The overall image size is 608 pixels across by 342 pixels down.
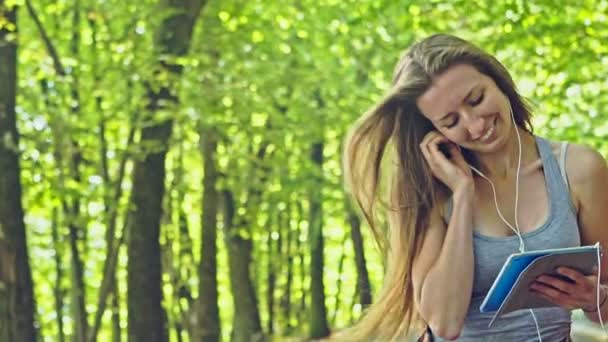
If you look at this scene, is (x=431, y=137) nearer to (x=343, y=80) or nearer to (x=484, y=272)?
(x=484, y=272)

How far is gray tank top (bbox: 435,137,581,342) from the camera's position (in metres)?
3.18

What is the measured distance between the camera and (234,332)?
18.0 meters

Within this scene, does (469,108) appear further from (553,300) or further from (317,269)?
(317,269)

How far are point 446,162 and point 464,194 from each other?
12cm

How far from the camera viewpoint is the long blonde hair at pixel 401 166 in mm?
3314

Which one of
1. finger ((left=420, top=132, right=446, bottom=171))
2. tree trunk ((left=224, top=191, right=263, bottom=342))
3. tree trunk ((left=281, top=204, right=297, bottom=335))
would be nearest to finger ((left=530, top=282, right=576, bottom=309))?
finger ((left=420, top=132, right=446, bottom=171))

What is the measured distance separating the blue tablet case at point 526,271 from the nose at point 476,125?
0.37 meters

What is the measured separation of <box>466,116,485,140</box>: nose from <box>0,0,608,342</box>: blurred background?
6.40 m

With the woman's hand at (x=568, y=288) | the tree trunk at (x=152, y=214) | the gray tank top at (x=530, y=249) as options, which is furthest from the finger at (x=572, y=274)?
the tree trunk at (x=152, y=214)

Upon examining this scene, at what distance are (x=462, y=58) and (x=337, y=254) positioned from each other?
26.6m

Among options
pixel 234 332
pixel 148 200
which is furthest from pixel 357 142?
pixel 234 332

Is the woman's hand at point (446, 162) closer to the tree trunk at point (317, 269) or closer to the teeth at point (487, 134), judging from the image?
the teeth at point (487, 134)

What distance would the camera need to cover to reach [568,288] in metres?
3.10

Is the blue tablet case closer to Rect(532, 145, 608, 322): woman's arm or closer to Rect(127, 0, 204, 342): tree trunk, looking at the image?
Rect(532, 145, 608, 322): woman's arm
